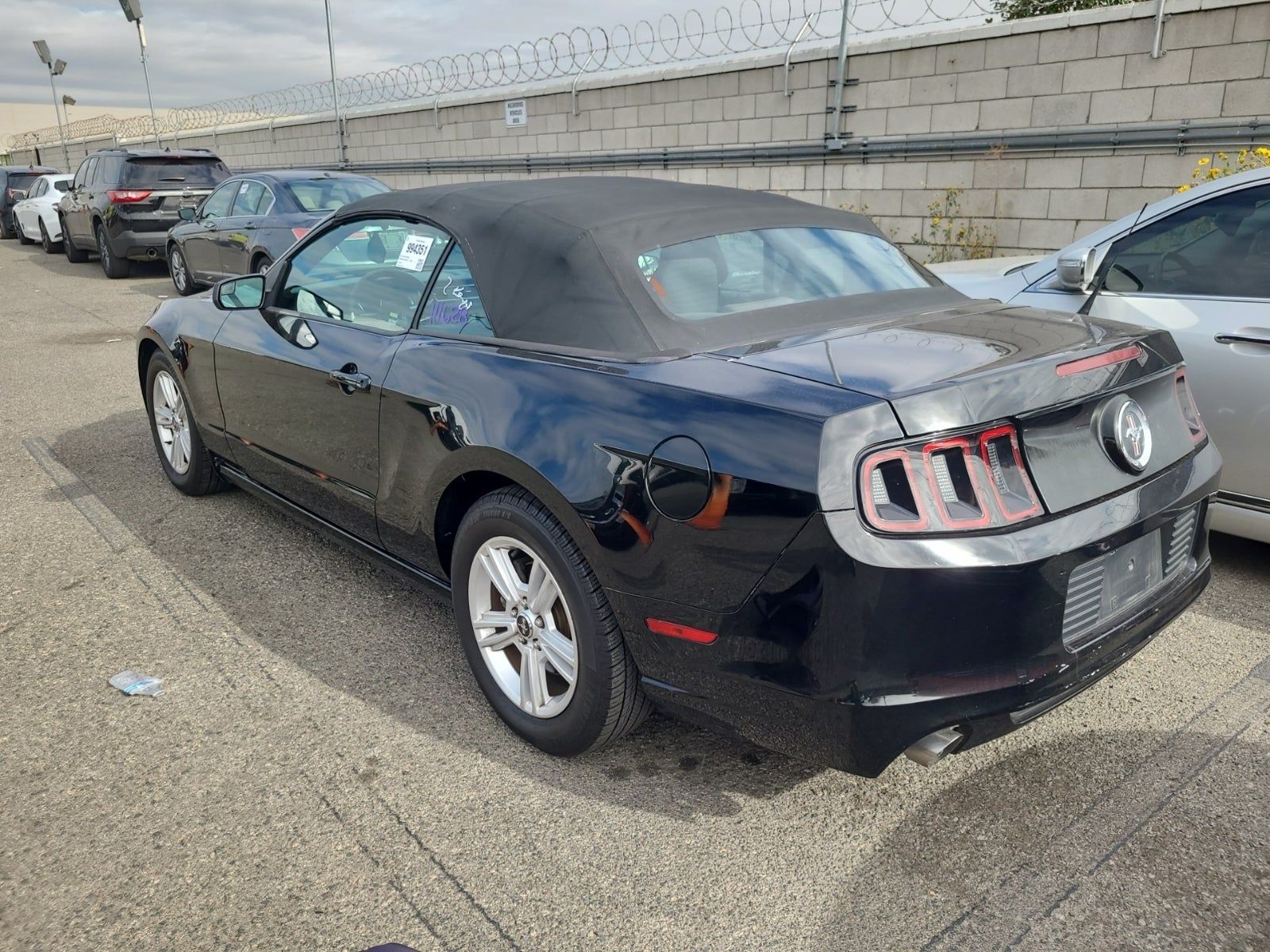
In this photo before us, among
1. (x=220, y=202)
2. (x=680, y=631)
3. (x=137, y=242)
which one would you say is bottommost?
(x=680, y=631)

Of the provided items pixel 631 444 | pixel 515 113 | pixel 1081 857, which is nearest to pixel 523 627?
pixel 631 444

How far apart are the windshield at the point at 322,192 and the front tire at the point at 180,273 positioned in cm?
258

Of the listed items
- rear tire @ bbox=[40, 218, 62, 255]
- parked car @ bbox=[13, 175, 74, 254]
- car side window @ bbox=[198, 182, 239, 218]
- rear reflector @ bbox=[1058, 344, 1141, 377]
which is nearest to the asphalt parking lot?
rear reflector @ bbox=[1058, 344, 1141, 377]

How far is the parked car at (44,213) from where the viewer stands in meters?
19.4

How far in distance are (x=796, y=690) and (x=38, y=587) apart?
330cm

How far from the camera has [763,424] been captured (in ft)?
7.09

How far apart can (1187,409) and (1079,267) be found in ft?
4.21

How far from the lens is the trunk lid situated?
84.8 inches

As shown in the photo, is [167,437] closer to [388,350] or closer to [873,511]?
[388,350]

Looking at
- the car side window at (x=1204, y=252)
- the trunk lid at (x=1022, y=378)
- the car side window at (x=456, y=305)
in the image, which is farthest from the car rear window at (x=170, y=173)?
→ the trunk lid at (x=1022, y=378)

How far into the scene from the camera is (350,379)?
3.35 meters

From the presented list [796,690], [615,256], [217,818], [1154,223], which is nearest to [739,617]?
[796,690]

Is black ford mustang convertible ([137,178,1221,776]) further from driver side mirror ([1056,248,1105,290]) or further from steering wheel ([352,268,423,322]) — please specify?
driver side mirror ([1056,248,1105,290])

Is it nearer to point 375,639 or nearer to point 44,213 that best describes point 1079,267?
point 375,639
